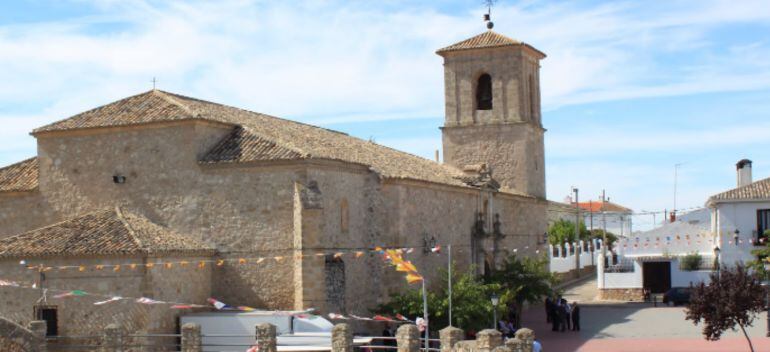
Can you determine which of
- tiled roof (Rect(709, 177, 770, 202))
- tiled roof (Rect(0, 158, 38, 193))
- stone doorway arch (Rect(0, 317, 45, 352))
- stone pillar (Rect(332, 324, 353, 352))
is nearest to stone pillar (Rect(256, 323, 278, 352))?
stone pillar (Rect(332, 324, 353, 352))

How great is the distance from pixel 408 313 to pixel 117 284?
7921 mm

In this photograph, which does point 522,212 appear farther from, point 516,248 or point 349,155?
point 349,155

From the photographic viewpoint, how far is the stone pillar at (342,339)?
23797 millimetres

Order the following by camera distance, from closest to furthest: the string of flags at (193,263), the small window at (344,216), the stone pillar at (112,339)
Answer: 1. the stone pillar at (112,339)
2. the string of flags at (193,263)
3. the small window at (344,216)

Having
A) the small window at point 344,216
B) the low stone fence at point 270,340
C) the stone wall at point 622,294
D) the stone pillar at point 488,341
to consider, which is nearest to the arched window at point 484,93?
the stone wall at point 622,294

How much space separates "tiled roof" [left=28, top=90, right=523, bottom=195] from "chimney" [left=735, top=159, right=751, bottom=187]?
958 inches

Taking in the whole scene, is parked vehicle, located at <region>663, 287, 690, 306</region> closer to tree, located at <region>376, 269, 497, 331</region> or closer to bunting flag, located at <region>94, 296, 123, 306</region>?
tree, located at <region>376, 269, 497, 331</region>

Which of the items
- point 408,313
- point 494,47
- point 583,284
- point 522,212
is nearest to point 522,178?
point 522,212

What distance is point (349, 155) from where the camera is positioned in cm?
3272

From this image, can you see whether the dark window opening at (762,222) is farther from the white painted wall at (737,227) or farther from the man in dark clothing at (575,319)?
the man in dark clothing at (575,319)

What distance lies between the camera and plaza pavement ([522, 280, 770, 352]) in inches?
1178

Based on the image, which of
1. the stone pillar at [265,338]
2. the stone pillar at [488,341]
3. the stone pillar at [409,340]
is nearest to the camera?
the stone pillar at [488,341]

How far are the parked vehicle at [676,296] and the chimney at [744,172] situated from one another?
11.5 m

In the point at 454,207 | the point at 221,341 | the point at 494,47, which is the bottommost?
the point at 221,341
